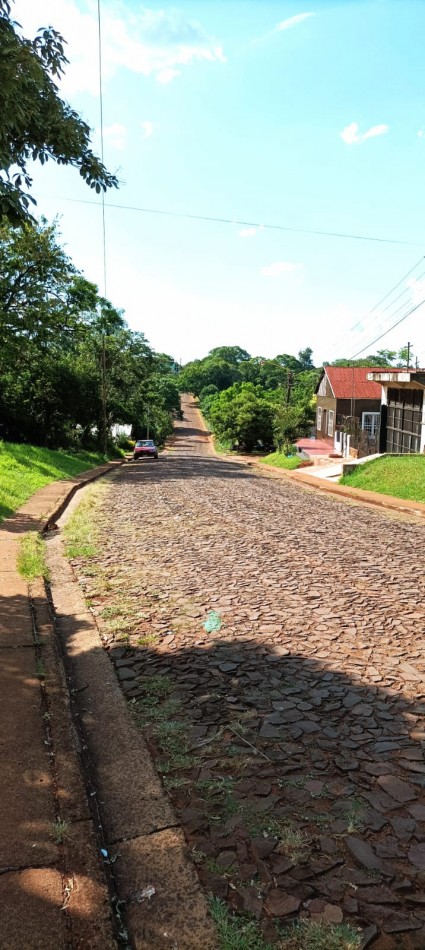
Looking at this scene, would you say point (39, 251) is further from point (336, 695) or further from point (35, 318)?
point (336, 695)

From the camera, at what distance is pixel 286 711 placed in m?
3.83

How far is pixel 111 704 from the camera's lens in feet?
13.2

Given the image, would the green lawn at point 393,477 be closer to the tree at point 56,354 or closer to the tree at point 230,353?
the tree at point 56,354

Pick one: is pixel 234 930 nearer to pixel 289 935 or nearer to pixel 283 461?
pixel 289 935

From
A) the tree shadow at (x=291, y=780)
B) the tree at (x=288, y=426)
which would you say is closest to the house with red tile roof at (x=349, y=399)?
the tree at (x=288, y=426)

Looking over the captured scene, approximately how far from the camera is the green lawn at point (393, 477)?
51.5 ft

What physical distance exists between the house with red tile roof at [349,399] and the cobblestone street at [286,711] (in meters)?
31.1

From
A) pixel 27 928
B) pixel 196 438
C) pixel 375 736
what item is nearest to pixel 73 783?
pixel 27 928

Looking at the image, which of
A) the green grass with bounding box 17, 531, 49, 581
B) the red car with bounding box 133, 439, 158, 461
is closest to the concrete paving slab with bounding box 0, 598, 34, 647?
the green grass with bounding box 17, 531, 49, 581

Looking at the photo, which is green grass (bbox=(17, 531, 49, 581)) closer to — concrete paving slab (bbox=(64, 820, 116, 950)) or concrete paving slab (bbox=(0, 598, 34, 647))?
concrete paving slab (bbox=(0, 598, 34, 647))

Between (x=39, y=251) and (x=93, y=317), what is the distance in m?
9.60

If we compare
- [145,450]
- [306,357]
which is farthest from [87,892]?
[306,357]

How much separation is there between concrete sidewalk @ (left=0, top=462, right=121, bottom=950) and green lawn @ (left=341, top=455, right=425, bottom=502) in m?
12.3

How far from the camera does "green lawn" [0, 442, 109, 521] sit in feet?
42.5
